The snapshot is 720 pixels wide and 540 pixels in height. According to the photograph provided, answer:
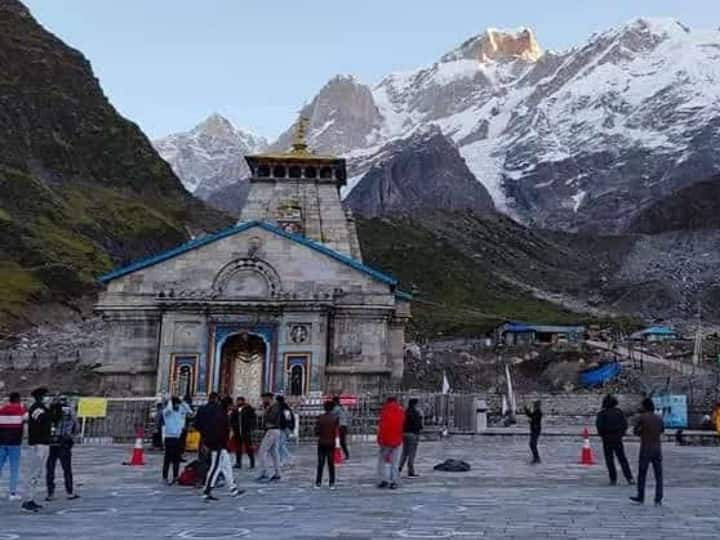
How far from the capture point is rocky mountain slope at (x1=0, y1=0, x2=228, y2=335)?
295 ft

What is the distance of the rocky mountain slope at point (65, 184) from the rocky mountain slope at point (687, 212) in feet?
268

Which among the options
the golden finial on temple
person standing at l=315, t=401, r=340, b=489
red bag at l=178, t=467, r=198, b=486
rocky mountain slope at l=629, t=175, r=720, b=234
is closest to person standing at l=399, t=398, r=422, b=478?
person standing at l=315, t=401, r=340, b=489

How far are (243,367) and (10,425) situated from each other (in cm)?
2346

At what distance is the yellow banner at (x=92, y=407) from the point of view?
28.7 metres

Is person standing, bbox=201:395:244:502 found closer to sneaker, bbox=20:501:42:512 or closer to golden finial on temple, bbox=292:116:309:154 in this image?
sneaker, bbox=20:501:42:512

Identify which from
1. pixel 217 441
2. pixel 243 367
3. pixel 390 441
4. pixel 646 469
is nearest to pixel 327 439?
pixel 390 441

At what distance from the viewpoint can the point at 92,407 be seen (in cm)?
2881

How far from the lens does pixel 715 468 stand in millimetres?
21312

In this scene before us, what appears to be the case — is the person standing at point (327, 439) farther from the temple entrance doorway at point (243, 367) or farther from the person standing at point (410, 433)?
the temple entrance doorway at point (243, 367)

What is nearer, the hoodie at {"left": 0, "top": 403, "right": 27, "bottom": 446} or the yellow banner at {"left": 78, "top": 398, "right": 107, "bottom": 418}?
the hoodie at {"left": 0, "top": 403, "right": 27, "bottom": 446}

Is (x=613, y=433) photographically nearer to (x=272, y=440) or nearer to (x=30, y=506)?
(x=272, y=440)

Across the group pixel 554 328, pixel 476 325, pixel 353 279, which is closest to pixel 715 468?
pixel 353 279

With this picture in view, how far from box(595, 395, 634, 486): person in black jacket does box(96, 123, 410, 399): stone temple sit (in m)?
18.3

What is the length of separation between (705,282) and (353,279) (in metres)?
103
